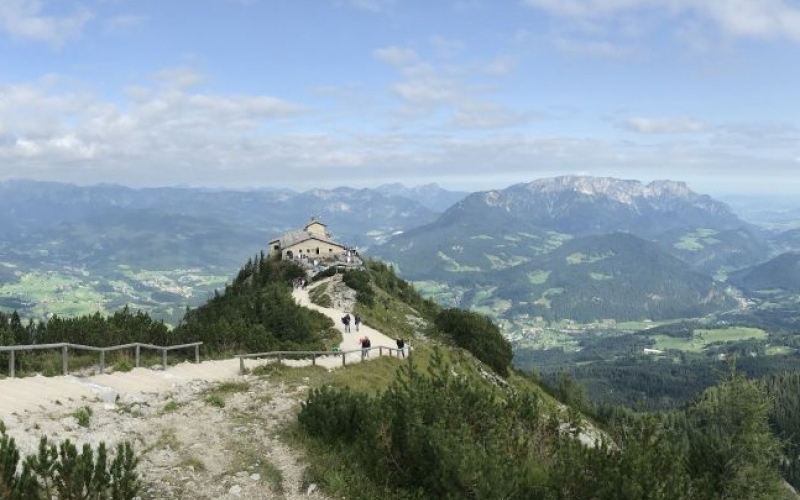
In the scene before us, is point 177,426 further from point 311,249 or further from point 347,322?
point 311,249

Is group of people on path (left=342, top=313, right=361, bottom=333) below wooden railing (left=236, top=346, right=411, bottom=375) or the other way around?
below

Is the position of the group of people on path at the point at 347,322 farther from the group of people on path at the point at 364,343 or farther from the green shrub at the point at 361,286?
the green shrub at the point at 361,286

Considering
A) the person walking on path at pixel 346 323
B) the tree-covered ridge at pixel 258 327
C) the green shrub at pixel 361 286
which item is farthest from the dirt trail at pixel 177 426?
the green shrub at pixel 361 286

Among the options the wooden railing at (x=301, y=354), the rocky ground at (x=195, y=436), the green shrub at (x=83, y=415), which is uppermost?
the green shrub at (x=83, y=415)

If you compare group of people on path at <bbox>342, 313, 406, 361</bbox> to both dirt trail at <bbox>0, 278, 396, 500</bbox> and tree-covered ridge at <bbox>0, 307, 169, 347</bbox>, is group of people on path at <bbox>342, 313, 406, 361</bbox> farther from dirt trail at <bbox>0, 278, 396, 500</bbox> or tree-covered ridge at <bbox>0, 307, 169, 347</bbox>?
dirt trail at <bbox>0, 278, 396, 500</bbox>

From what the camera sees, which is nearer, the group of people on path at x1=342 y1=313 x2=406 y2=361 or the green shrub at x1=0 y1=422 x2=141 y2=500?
the green shrub at x1=0 y1=422 x2=141 y2=500

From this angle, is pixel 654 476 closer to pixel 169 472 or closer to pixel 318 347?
pixel 169 472

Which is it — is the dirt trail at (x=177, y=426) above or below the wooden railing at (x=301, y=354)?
above

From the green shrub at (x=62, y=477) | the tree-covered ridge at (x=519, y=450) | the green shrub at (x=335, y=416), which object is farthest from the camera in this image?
the green shrub at (x=335, y=416)

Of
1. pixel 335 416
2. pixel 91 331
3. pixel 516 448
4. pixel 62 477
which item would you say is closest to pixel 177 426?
pixel 335 416

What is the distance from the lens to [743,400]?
15812 mm

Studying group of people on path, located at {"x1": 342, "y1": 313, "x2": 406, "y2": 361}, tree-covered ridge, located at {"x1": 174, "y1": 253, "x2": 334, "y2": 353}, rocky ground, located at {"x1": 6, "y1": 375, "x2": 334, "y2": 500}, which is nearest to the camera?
rocky ground, located at {"x1": 6, "y1": 375, "x2": 334, "y2": 500}

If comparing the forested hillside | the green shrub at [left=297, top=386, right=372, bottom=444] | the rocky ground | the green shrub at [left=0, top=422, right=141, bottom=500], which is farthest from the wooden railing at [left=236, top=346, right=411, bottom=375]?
the green shrub at [left=0, top=422, right=141, bottom=500]

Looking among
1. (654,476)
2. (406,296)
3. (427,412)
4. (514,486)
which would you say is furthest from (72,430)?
(406,296)
